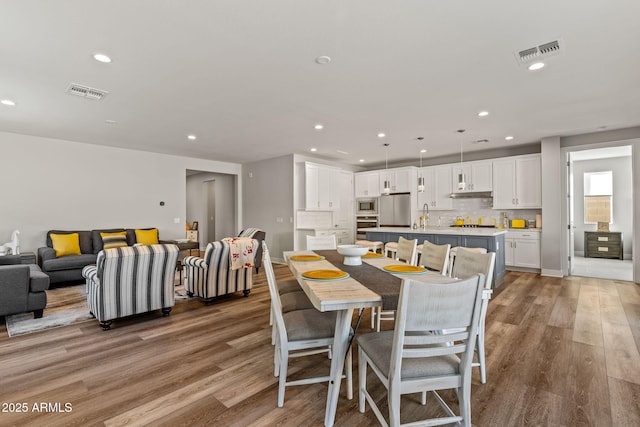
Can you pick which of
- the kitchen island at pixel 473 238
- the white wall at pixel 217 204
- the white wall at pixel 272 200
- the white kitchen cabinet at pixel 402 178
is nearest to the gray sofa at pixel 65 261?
the white wall at pixel 272 200

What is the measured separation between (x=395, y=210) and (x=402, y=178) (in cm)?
83

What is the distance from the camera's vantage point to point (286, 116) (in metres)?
4.38

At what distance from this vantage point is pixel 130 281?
322 cm

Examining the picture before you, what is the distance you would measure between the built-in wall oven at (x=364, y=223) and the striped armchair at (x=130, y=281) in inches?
224

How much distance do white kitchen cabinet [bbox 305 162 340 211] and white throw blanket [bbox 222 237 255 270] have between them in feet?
9.89

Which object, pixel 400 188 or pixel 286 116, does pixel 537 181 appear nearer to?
pixel 400 188

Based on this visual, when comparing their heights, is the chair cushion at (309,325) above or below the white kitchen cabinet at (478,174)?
below

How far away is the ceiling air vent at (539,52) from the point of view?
2510mm

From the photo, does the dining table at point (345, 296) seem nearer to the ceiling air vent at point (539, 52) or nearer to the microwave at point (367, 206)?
the ceiling air vent at point (539, 52)

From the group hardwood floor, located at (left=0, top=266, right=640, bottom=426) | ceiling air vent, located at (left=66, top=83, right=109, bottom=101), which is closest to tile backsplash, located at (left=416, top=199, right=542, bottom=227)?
hardwood floor, located at (left=0, top=266, right=640, bottom=426)

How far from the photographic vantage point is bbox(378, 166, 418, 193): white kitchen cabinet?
7.49 m

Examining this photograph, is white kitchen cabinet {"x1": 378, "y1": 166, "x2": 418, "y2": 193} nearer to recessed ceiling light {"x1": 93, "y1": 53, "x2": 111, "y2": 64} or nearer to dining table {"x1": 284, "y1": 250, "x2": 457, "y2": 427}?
dining table {"x1": 284, "y1": 250, "x2": 457, "y2": 427}

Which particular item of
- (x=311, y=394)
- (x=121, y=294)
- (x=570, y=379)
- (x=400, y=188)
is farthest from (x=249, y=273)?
(x=400, y=188)

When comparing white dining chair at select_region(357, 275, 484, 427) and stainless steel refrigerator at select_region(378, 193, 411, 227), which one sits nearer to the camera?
white dining chair at select_region(357, 275, 484, 427)
